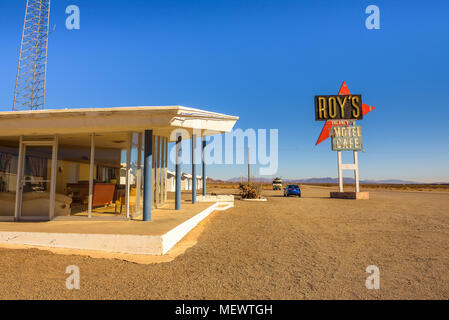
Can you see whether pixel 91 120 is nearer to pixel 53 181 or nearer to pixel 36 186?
pixel 53 181

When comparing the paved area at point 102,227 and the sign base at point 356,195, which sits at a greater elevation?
the paved area at point 102,227

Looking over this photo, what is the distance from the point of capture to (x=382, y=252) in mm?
5402

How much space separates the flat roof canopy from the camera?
6.61 meters

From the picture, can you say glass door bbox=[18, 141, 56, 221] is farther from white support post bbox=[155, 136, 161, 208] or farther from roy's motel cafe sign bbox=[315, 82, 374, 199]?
roy's motel cafe sign bbox=[315, 82, 374, 199]

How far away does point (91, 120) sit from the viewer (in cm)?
685

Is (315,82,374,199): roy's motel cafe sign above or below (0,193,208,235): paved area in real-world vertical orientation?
above

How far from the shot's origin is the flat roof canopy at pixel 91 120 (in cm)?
661

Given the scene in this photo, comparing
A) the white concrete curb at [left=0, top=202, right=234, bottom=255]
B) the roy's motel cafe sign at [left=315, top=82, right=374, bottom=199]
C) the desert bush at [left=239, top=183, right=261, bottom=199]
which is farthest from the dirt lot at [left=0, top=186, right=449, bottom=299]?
the roy's motel cafe sign at [left=315, top=82, right=374, bottom=199]

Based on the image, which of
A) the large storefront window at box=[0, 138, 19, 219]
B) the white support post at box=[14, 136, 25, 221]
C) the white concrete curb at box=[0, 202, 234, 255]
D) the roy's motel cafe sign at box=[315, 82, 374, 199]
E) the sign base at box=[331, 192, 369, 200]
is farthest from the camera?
the roy's motel cafe sign at box=[315, 82, 374, 199]

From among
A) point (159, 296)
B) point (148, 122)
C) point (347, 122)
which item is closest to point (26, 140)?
point (148, 122)

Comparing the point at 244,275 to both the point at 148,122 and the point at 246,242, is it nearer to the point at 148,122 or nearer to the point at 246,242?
the point at 246,242

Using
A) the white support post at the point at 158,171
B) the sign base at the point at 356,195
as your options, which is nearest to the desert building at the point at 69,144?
the white support post at the point at 158,171

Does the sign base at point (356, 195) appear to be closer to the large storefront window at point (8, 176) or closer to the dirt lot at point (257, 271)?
the dirt lot at point (257, 271)

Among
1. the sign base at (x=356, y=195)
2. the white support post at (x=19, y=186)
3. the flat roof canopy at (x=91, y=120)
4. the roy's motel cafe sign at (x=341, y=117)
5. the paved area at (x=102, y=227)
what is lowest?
the sign base at (x=356, y=195)
